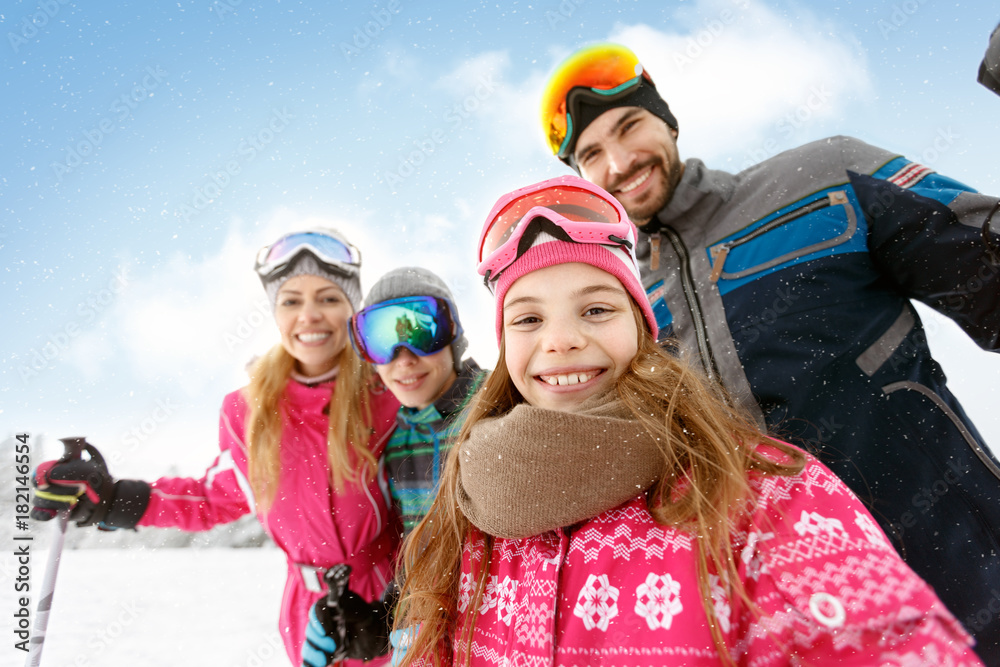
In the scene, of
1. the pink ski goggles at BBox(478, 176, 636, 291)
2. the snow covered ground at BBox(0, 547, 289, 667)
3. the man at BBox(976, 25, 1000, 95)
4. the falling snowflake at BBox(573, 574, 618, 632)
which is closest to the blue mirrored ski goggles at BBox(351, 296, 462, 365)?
the pink ski goggles at BBox(478, 176, 636, 291)

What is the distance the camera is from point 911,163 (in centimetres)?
194

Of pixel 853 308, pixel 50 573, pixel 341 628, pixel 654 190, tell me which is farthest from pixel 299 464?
pixel 853 308

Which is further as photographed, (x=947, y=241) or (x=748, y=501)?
(x=947, y=241)

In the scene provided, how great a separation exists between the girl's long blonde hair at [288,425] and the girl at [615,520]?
1060 millimetres

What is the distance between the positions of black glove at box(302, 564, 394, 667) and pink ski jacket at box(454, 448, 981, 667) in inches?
55.9

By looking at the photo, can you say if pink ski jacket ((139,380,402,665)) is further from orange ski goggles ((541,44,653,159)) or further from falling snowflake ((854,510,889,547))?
falling snowflake ((854,510,889,547))

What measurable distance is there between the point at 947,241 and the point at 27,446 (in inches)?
196

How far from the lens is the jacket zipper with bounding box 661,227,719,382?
2115mm

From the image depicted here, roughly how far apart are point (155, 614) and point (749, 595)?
673 cm

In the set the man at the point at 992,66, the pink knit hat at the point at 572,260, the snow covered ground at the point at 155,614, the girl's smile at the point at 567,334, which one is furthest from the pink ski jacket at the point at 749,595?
the snow covered ground at the point at 155,614

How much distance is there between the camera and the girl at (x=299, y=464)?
2.68 meters

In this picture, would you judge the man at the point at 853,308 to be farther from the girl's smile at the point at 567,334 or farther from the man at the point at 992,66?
the girl's smile at the point at 567,334

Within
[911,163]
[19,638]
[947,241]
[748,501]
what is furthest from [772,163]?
[19,638]

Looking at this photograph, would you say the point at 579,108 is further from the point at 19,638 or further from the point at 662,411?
the point at 19,638
